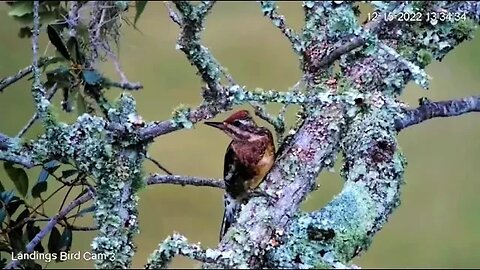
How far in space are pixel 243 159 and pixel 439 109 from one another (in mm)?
184

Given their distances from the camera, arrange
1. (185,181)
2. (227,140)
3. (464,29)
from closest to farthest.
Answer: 1. (464,29)
2. (185,181)
3. (227,140)

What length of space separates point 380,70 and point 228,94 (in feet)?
0.51

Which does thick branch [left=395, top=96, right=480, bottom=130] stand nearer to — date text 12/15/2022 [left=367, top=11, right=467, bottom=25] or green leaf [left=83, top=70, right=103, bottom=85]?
date text 12/15/2022 [left=367, top=11, right=467, bottom=25]

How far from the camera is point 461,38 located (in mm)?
548

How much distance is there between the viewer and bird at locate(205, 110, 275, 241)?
499 millimetres

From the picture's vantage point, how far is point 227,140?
1.25 meters

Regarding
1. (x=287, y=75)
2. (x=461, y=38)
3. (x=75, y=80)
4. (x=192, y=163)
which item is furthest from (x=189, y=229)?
(x=461, y=38)

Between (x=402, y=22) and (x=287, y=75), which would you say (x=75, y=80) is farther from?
(x=287, y=75)

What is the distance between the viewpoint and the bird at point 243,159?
50cm

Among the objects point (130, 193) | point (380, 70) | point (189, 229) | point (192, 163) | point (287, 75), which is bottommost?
point (130, 193)

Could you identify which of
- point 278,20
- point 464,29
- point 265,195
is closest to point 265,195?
point 265,195

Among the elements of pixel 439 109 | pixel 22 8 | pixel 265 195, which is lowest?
pixel 265 195

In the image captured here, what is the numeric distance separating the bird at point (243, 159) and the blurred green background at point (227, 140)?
637mm

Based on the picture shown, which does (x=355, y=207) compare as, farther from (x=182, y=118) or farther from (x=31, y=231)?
(x=31, y=231)
